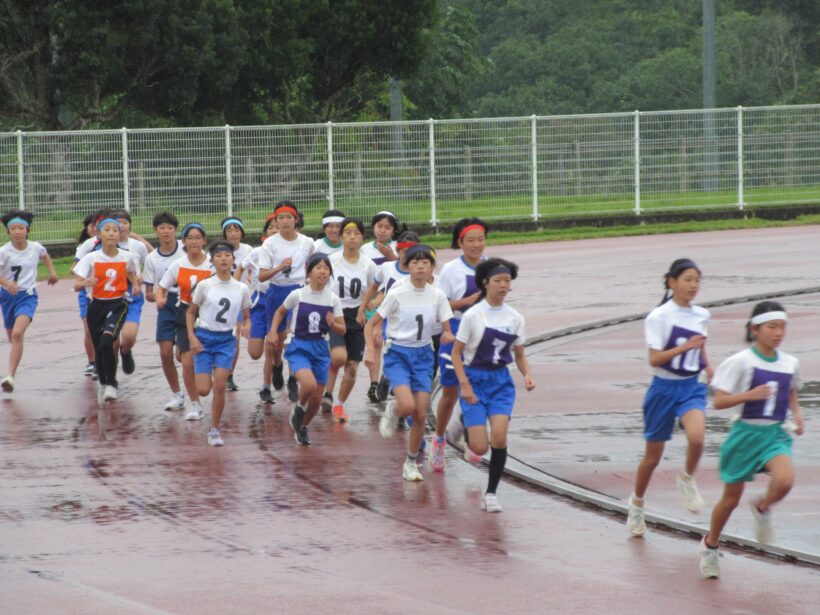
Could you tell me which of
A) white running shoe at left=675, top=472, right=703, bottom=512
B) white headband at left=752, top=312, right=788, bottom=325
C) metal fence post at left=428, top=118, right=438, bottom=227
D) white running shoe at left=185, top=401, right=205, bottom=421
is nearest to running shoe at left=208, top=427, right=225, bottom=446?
white running shoe at left=185, top=401, right=205, bottom=421

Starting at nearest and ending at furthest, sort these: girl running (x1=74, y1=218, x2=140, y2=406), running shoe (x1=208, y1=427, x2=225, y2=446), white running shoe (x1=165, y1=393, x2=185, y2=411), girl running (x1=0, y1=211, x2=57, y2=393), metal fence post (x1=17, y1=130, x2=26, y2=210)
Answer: running shoe (x1=208, y1=427, x2=225, y2=446) < white running shoe (x1=165, y1=393, x2=185, y2=411) < girl running (x1=74, y1=218, x2=140, y2=406) < girl running (x1=0, y1=211, x2=57, y2=393) < metal fence post (x1=17, y1=130, x2=26, y2=210)

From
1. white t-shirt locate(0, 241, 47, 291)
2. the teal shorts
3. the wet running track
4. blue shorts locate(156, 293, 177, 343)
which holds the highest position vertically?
white t-shirt locate(0, 241, 47, 291)

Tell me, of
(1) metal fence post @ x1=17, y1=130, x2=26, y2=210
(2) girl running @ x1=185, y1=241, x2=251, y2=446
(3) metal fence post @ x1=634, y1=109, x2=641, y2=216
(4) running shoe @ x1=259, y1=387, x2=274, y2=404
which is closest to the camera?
(2) girl running @ x1=185, y1=241, x2=251, y2=446

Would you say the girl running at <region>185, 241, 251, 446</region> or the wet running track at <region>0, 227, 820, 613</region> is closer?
the wet running track at <region>0, 227, 820, 613</region>

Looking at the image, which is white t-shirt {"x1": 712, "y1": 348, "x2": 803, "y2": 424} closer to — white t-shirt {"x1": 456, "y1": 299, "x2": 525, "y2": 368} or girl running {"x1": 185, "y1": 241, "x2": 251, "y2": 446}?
white t-shirt {"x1": 456, "y1": 299, "x2": 525, "y2": 368}

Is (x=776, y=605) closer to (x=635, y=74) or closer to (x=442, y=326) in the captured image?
(x=442, y=326)

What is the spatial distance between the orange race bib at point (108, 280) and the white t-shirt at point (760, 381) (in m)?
7.86

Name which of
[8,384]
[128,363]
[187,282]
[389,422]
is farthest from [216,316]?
[128,363]

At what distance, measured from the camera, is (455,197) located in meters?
32.5

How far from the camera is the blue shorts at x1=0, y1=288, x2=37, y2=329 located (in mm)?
15836

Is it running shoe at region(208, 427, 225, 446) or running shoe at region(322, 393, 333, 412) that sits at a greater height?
running shoe at region(322, 393, 333, 412)

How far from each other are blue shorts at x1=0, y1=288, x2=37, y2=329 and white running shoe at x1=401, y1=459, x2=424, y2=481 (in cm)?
618

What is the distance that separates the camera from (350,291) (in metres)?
13.9

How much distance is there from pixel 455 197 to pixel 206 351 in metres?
19.8
